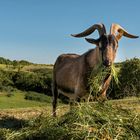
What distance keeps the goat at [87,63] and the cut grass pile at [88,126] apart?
7.92ft

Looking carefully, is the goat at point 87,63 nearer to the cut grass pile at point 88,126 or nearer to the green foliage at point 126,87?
the green foliage at point 126,87

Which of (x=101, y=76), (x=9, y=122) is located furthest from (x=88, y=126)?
(x=9, y=122)

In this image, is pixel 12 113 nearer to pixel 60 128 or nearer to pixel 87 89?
pixel 87 89

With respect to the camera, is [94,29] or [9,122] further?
[94,29]

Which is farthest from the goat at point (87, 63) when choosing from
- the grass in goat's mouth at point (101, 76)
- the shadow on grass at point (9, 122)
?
the shadow on grass at point (9, 122)

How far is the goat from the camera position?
11.7 m

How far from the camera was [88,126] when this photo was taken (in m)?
7.56

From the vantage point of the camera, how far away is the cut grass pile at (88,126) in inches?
291

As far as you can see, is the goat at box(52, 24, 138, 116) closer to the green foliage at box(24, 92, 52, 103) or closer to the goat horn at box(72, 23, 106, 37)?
the goat horn at box(72, 23, 106, 37)

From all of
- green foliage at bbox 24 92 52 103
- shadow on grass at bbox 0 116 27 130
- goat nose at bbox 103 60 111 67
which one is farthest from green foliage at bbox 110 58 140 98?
green foliage at bbox 24 92 52 103

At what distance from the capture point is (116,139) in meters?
7.23

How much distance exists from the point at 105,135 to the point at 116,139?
0.65 feet

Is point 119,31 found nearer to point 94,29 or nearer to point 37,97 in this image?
point 94,29

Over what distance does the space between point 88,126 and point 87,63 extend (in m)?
5.66
